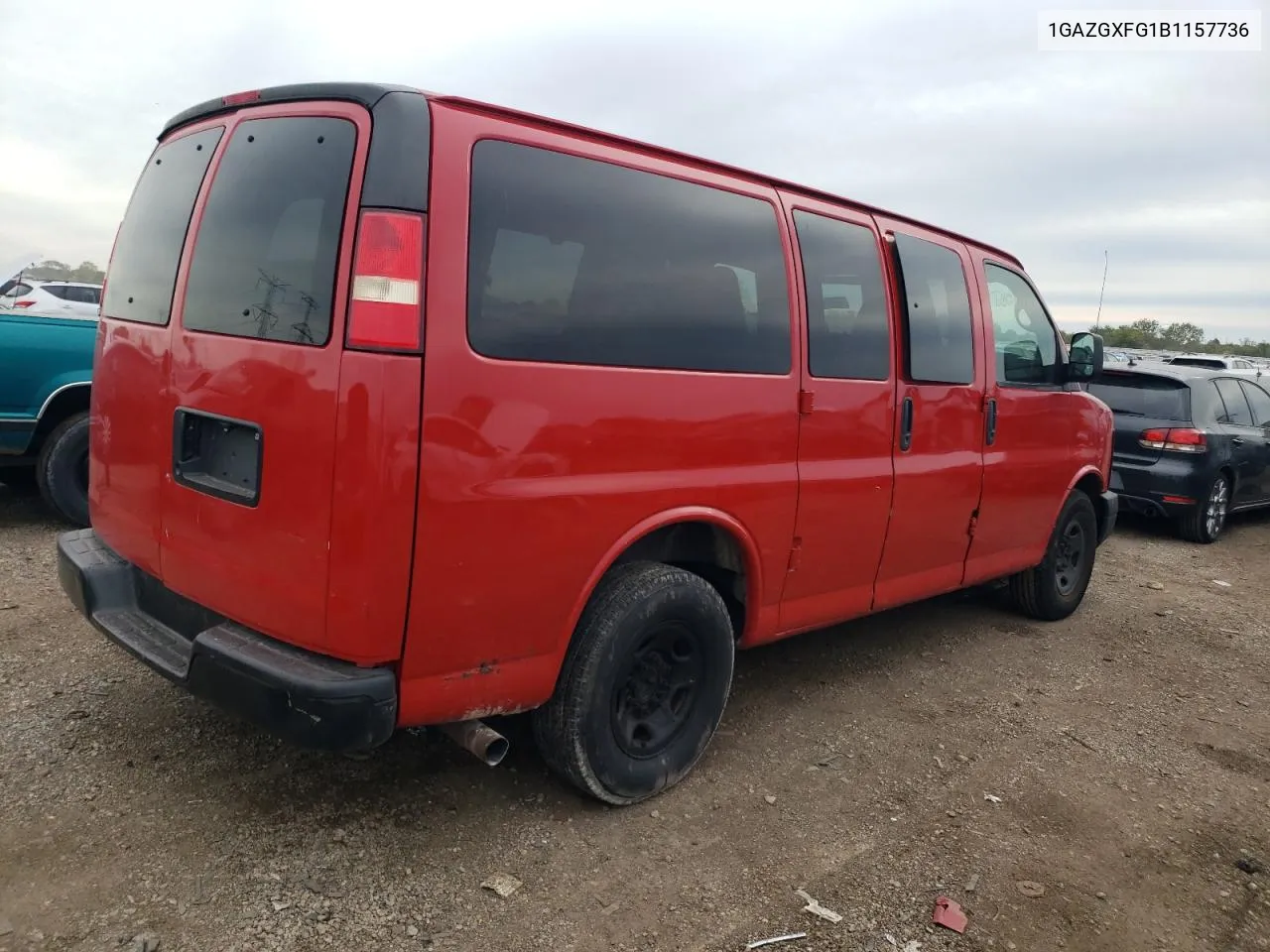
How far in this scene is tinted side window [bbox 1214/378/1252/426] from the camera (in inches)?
340

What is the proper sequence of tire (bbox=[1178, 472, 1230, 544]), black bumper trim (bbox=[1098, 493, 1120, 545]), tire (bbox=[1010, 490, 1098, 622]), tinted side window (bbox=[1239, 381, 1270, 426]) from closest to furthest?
1. tire (bbox=[1010, 490, 1098, 622])
2. black bumper trim (bbox=[1098, 493, 1120, 545])
3. tire (bbox=[1178, 472, 1230, 544])
4. tinted side window (bbox=[1239, 381, 1270, 426])

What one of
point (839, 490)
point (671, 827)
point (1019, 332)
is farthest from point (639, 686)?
point (1019, 332)

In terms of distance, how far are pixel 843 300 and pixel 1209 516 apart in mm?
6435

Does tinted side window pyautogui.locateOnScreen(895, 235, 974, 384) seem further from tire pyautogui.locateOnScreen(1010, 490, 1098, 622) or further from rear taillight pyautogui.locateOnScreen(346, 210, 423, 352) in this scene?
rear taillight pyautogui.locateOnScreen(346, 210, 423, 352)

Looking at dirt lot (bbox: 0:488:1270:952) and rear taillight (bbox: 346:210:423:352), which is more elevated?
rear taillight (bbox: 346:210:423:352)

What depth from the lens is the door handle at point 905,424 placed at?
3.95m

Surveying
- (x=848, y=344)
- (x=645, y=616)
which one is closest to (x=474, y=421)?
(x=645, y=616)

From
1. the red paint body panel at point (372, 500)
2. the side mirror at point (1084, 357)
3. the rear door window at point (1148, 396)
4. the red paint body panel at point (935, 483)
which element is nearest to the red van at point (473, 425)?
the red paint body panel at point (372, 500)

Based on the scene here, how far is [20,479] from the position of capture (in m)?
6.79

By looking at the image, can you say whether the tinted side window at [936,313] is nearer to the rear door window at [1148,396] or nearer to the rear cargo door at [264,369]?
the rear cargo door at [264,369]

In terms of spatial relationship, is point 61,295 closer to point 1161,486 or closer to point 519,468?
point 1161,486

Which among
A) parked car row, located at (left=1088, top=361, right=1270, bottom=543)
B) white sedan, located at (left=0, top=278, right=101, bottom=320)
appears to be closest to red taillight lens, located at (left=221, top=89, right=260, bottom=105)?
parked car row, located at (left=1088, top=361, right=1270, bottom=543)

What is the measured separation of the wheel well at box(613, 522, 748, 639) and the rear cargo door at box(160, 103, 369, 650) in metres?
1.01

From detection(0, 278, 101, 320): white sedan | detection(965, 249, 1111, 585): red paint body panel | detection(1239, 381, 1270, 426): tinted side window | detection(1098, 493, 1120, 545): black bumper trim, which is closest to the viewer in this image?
detection(965, 249, 1111, 585): red paint body panel
